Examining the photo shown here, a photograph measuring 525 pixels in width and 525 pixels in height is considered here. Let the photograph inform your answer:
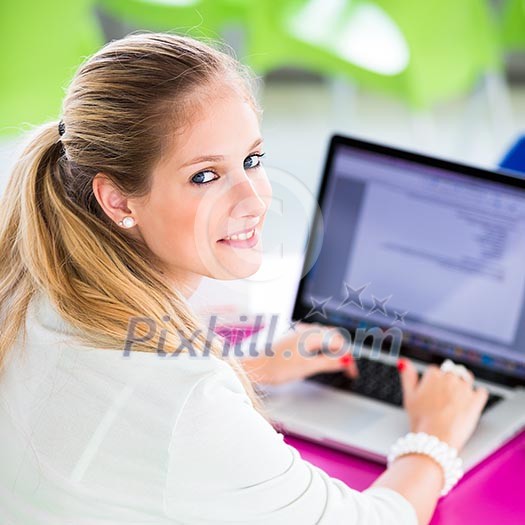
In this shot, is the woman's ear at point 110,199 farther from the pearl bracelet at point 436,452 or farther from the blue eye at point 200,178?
the pearl bracelet at point 436,452

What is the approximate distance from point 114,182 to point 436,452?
491 mm

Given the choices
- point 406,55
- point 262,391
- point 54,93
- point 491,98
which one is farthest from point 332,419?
point 491,98

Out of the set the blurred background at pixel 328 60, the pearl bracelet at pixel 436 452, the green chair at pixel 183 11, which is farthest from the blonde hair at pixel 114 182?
the green chair at pixel 183 11

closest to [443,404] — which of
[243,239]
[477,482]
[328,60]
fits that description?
[477,482]

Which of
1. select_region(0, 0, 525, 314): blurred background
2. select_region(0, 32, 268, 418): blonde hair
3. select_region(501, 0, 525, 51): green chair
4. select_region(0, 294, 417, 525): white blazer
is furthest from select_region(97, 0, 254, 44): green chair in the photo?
select_region(0, 294, 417, 525): white blazer

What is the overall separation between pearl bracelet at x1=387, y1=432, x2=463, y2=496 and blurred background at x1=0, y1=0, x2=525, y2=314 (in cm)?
38

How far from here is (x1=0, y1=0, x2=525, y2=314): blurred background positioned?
2.73 m

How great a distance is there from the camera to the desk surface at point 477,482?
118cm

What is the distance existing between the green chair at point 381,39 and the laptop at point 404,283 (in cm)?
162

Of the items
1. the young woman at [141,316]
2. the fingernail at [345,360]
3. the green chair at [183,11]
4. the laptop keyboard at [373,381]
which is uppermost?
the green chair at [183,11]

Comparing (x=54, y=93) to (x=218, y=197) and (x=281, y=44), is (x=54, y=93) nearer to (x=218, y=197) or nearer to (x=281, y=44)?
(x=281, y=44)

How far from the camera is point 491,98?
3645 mm

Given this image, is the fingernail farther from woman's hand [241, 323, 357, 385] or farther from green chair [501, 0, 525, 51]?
green chair [501, 0, 525, 51]

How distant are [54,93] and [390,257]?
153cm
